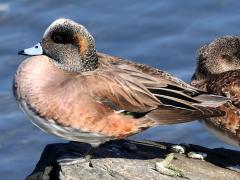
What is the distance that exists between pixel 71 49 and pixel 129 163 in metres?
0.89

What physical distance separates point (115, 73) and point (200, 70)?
1.33m

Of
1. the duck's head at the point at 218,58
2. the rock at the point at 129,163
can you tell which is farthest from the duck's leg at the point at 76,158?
the duck's head at the point at 218,58

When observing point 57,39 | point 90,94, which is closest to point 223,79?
point 90,94

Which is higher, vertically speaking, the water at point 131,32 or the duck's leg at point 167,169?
the water at point 131,32

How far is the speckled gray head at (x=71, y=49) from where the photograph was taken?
6484 mm

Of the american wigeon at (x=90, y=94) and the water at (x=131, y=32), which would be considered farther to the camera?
the water at (x=131, y=32)

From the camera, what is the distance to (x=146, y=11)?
32.3ft

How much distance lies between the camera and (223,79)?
282 inches

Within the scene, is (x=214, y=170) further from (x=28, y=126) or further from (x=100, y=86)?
(x=28, y=126)

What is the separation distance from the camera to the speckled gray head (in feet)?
21.3

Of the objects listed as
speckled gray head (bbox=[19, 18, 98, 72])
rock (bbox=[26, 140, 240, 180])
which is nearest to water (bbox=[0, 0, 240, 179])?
rock (bbox=[26, 140, 240, 180])

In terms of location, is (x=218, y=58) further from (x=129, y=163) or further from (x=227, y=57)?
(x=129, y=163)

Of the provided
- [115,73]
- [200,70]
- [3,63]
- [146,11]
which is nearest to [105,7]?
[146,11]

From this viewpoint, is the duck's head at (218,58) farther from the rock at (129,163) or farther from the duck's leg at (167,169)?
the duck's leg at (167,169)
